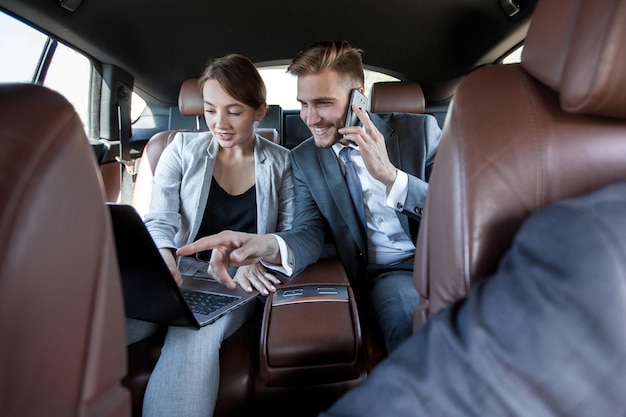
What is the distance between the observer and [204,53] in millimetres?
2918

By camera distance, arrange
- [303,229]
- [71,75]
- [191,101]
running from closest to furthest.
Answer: [303,229] < [191,101] < [71,75]

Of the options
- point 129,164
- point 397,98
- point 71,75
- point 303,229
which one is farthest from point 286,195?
point 71,75

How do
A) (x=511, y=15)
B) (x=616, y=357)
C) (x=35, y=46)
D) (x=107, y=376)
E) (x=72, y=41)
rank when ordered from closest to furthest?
(x=616, y=357) → (x=107, y=376) → (x=35, y=46) → (x=72, y=41) → (x=511, y=15)

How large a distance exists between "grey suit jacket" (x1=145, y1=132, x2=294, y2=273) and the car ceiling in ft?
4.42

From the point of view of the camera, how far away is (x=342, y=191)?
1510 mm

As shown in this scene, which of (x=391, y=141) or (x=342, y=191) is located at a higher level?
(x=391, y=141)

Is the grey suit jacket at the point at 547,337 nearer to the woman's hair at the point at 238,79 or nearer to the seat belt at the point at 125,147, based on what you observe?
the woman's hair at the point at 238,79

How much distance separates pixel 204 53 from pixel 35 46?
3.51 feet

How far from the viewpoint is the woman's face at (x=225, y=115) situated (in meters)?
1.54

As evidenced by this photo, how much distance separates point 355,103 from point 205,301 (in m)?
0.86

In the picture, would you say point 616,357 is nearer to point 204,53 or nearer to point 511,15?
point 511,15

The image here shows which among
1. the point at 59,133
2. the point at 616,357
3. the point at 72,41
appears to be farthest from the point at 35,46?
the point at 616,357

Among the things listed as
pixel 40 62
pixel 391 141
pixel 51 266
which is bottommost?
pixel 51 266

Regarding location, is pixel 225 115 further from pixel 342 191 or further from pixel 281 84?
pixel 281 84
